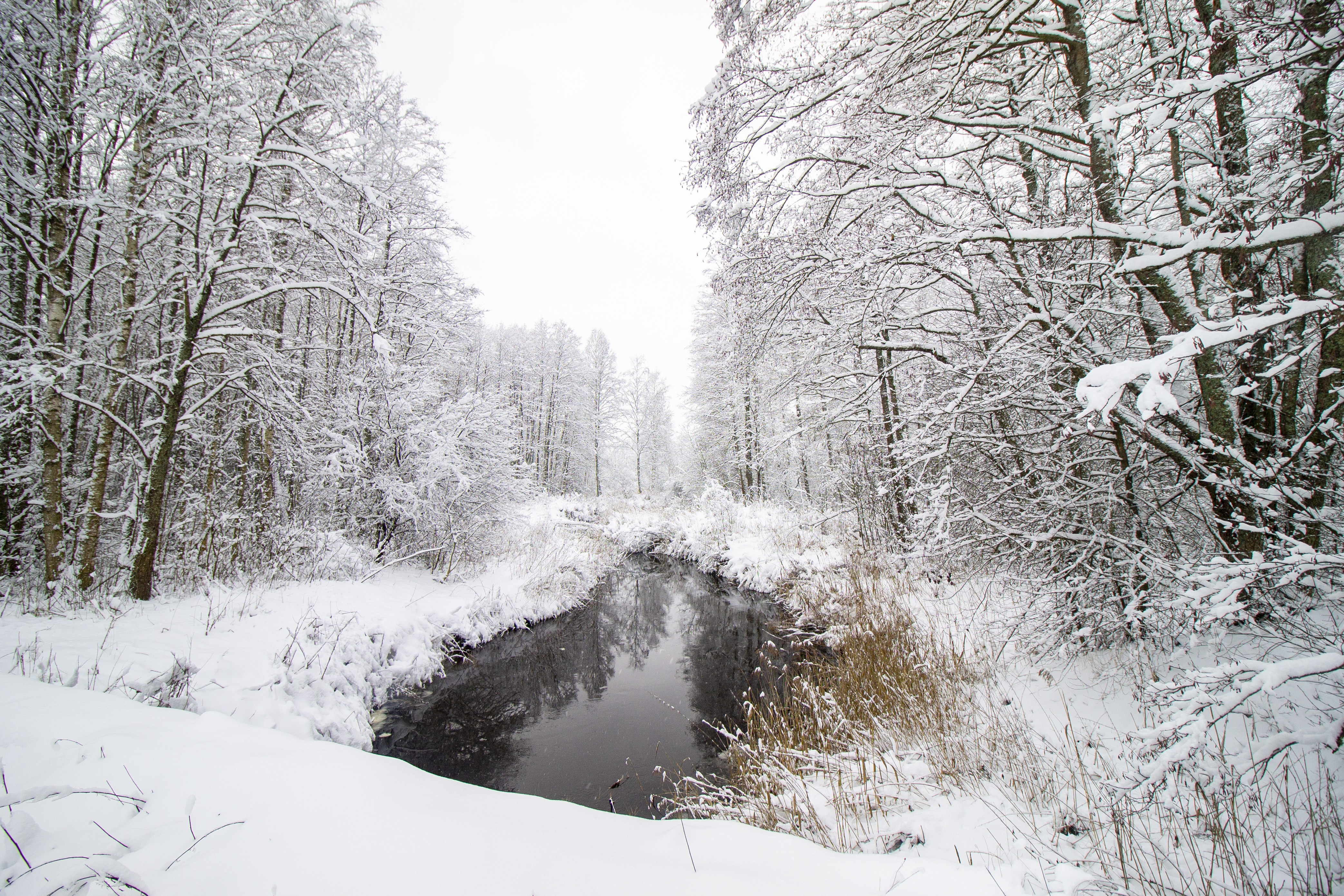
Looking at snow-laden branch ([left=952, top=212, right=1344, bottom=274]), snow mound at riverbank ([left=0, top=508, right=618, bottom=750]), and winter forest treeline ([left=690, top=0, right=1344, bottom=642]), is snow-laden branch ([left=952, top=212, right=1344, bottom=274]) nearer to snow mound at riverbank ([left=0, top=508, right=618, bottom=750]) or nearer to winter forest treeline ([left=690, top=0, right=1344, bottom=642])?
winter forest treeline ([left=690, top=0, right=1344, bottom=642])

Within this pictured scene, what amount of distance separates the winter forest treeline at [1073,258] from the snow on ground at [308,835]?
2.09 meters

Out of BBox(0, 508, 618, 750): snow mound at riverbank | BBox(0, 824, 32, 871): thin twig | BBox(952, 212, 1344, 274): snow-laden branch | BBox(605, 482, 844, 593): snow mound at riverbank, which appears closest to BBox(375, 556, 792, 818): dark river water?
BBox(0, 508, 618, 750): snow mound at riverbank

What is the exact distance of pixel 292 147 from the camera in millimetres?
4602

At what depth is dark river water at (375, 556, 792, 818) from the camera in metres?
4.30

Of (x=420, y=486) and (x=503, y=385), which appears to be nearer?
(x=420, y=486)

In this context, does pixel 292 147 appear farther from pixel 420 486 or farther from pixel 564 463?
pixel 564 463

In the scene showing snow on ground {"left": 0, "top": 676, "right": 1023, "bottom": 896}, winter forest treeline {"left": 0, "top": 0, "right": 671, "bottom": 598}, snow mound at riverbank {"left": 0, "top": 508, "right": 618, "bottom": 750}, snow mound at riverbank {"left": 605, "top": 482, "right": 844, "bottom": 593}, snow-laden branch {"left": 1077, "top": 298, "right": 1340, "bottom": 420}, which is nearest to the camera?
snow-laden branch {"left": 1077, "top": 298, "right": 1340, "bottom": 420}

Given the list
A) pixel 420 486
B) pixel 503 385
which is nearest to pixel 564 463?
pixel 503 385

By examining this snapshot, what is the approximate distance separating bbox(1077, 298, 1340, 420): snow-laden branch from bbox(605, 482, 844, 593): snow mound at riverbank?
3.27 m

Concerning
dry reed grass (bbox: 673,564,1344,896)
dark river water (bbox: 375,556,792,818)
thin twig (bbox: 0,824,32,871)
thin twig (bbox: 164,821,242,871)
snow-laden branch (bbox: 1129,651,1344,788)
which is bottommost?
dark river water (bbox: 375,556,792,818)

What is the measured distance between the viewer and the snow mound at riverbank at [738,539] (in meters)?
9.62

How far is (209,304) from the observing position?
7.47m

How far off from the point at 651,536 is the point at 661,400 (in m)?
17.5

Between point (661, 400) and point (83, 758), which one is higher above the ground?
point (661, 400)
